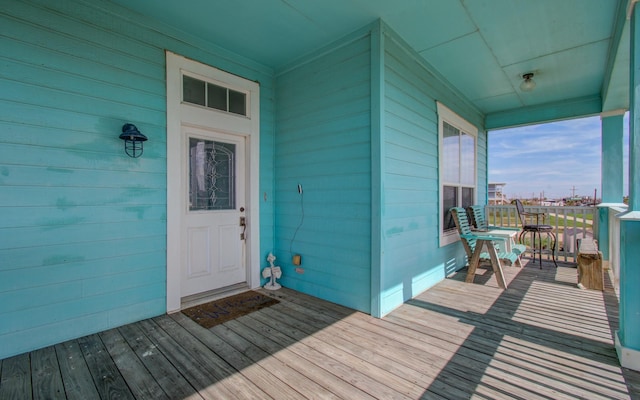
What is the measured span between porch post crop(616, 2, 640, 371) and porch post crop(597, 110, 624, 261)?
3396 millimetres

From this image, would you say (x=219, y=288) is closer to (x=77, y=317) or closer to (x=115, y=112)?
(x=77, y=317)

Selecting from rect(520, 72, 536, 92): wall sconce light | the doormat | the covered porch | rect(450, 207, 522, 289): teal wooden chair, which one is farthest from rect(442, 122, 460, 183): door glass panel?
the doormat

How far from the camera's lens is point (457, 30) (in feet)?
9.77

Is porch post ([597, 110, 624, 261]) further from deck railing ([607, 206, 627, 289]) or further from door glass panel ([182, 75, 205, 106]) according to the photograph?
door glass panel ([182, 75, 205, 106])

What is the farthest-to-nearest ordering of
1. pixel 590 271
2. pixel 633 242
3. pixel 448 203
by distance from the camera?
pixel 448 203, pixel 590 271, pixel 633 242

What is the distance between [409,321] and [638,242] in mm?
1722

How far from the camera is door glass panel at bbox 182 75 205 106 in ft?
9.91

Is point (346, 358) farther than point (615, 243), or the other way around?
point (615, 243)

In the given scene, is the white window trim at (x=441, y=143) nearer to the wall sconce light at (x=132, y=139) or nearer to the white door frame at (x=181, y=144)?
the white door frame at (x=181, y=144)

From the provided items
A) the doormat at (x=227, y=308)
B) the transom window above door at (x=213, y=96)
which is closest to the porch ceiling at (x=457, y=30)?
the transom window above door at (x=213, y=96)

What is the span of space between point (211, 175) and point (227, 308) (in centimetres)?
146

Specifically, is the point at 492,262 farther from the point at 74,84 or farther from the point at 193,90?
the point at 74,84

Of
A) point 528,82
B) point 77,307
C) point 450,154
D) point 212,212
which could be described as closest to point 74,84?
point 212,212

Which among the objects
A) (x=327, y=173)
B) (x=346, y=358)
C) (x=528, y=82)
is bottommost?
(x=346, y=358)
